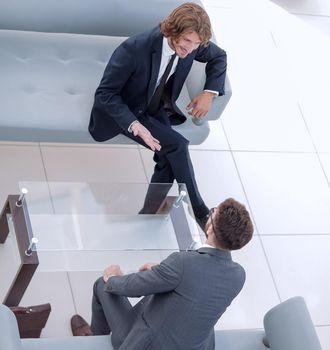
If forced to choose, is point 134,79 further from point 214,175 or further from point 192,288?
point 192,288

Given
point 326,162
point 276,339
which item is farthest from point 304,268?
point 276,339

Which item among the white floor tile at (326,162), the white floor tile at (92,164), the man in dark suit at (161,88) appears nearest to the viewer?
the man in dark suit at (161,88)

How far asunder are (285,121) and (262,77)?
417mm

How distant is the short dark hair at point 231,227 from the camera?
3.11m

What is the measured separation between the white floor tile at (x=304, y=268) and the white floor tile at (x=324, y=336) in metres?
0.04

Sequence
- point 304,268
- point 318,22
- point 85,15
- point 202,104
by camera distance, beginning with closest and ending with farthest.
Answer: point 202,104 < point 85,15 < point 304,268 < point 318,22

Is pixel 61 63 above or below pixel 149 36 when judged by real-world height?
below

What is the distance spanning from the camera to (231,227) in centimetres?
312

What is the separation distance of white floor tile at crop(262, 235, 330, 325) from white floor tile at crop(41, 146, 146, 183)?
2.97ft

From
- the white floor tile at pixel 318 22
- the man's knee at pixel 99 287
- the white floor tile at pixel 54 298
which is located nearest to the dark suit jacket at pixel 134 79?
the white floor tile at pixel 54 298

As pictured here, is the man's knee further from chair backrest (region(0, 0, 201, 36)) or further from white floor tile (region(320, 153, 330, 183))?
white floor tile (region(320, 153, 330, 183))

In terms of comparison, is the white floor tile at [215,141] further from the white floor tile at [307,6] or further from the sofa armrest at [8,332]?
the sofa armrest at [8,332]

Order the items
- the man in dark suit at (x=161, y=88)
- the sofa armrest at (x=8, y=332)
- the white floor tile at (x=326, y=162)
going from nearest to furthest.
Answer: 1. the sofa armrest at (x=8, y=332)
2. the man in dark suit at (x=161, y=88)
3. the white floor tile at (x=326, y=162)

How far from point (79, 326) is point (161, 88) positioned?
4.27 feet
